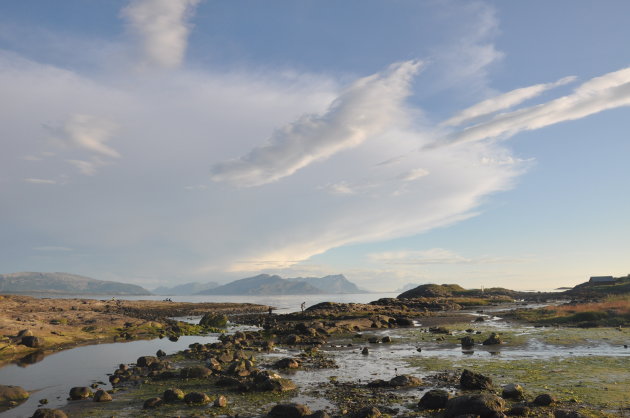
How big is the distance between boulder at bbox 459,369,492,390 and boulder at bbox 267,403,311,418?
9.34 m

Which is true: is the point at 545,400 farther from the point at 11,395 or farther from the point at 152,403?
the point at 11,395

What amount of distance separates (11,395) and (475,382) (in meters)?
26.1

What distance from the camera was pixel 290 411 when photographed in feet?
58.6

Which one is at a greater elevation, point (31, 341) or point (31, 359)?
point (31, 341)

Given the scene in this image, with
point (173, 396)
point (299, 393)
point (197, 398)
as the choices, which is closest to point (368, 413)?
point (299, 393)

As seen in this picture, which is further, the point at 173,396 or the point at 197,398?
the point at 173,396

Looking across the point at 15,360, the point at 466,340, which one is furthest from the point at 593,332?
the point at 15,360

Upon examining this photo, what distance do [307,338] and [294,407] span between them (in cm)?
3084

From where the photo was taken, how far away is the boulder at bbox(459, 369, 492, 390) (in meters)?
21.6

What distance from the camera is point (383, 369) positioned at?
28.7 meters

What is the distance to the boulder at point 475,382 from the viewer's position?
2158cm

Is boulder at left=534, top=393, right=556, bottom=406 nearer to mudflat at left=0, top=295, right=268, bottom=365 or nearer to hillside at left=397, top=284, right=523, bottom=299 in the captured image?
mudflat at left=0, top=295, right=268, bottom=365

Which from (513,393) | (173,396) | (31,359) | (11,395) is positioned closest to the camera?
(513,393)

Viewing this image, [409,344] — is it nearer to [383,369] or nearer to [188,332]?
[383,369]
